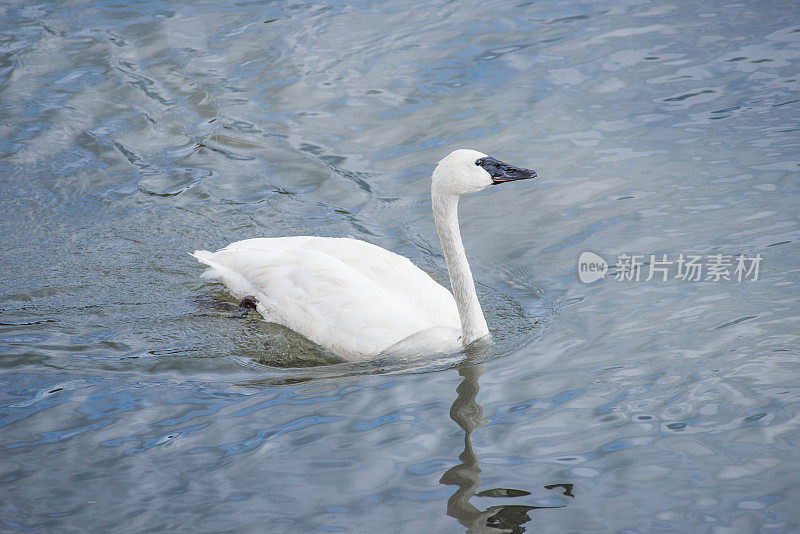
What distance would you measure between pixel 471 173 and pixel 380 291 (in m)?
1.21

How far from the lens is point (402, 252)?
29.6ft

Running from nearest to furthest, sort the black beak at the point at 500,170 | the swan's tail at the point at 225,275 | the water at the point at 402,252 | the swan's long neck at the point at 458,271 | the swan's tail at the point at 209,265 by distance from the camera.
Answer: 1. the water at the point at 402,252
2. the black beak at the point at 500,170
3. the swan's long neck at the point at 458,271
4. the swan's tail at the point at 225,275
5. the swan's tail at the point at 209,265

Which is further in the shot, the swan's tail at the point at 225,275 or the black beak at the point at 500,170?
the swan's tail at the point at 225,275

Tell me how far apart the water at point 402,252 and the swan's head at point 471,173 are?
4.33 feet

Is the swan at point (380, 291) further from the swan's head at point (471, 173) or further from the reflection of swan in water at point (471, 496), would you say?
the reflection of swan in water at point (471, 496)

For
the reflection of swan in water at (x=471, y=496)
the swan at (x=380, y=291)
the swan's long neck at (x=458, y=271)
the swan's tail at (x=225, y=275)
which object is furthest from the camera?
the swan's tail at (x=225, y=275)

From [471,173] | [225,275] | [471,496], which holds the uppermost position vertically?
[471,173]

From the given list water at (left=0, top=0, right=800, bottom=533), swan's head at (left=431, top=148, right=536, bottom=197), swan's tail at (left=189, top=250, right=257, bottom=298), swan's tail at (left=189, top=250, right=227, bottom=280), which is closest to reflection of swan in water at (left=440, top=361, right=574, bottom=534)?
water at (left=0, top=0, right=800, bottom=533)

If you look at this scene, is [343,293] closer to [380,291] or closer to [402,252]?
[380,291]

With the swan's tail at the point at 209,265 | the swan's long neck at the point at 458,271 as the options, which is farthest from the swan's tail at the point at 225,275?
the swan's long neck at the point at 458,271

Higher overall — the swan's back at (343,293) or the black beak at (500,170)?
the black beak at (500,170)

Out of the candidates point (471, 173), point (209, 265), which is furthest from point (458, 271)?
point (209, 265)

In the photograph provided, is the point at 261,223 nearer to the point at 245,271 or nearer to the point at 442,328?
the point at 245,271

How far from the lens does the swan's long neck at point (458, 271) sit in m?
7.12
